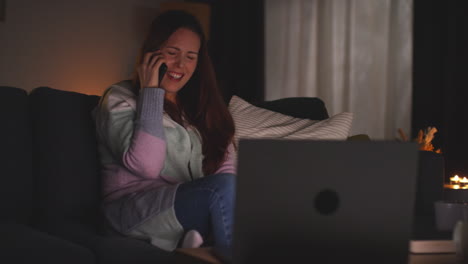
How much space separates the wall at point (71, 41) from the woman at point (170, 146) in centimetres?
227

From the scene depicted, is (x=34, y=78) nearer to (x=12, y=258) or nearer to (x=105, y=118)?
(x=105, y=118)

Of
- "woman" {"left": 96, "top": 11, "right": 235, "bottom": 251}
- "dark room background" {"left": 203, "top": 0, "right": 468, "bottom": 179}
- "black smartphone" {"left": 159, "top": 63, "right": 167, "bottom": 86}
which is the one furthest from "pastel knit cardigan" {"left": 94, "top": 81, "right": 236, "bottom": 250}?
"dark room background" {"left": 203, "top": 0, "right": 468, "bottom": 179}

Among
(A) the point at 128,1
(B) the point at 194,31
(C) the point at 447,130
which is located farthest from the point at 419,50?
(A) the point at 128,1

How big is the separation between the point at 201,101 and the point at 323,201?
4.00 feet

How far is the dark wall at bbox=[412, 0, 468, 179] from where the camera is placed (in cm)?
301

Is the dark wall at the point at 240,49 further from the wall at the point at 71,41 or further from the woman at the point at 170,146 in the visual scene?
the woman at the point at 170,146

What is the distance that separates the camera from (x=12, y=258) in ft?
4.41

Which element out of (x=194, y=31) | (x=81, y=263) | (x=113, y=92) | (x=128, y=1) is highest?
(x=128, y=1)

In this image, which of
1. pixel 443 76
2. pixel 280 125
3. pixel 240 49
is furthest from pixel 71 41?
pixel 443 76

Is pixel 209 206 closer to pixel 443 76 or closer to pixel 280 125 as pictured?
pixel 280 125

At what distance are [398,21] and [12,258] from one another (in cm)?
271

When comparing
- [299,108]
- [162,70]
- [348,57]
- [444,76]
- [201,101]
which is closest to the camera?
[162,70]

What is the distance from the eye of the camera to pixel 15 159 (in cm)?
177

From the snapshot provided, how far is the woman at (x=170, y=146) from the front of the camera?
1.51 metres
